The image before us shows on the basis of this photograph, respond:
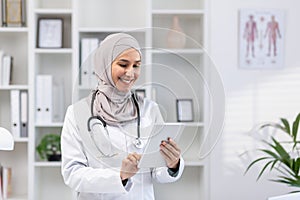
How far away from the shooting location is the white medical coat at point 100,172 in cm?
190

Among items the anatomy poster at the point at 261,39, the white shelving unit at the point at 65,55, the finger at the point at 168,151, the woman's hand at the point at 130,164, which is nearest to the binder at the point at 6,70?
the white shelving unit at the point at 65,55

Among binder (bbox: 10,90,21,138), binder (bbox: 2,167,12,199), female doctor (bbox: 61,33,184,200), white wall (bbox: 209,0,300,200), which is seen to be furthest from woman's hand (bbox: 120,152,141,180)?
binder (bbox: 2,167,12,199)

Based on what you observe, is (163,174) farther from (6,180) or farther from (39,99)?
(6,180)

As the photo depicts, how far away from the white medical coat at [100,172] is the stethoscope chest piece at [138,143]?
0.12ft

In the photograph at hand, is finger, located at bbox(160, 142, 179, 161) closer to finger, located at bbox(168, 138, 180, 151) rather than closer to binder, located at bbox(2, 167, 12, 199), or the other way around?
finger, located at bbox(168, 138, 180, 151)

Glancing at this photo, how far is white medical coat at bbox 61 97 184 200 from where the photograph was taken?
6.24 ft

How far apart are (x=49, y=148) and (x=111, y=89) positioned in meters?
1.79

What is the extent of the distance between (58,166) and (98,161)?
1.75 meters

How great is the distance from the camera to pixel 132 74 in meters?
1.78

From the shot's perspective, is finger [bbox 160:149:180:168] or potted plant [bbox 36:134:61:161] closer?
finger [bbox 160:149:180:168]

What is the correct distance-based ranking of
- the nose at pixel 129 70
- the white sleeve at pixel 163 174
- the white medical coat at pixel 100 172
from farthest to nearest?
the white sleeve at pixel 163 174
the white medical coat at pixel 100 172
the nose at pixel 129 70

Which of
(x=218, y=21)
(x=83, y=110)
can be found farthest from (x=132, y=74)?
(x=218, y=21)

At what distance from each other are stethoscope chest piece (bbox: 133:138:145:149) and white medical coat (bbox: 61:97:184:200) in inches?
1.4

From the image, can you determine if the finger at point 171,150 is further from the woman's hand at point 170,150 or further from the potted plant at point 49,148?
the potted plant at point 49,148
